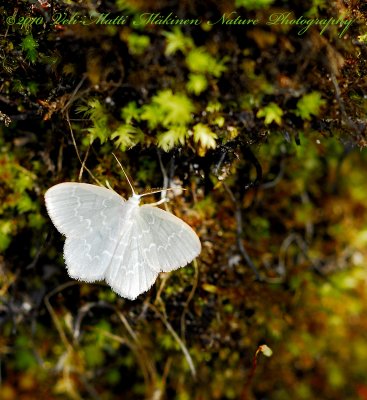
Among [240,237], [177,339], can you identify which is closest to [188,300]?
[177,339]

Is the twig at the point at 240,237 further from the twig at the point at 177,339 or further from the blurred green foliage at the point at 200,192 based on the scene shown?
the twig at the point at 177,339

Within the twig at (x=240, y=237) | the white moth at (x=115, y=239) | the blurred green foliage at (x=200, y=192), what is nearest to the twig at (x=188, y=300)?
the blurred green foliage at (x=200, y=192)

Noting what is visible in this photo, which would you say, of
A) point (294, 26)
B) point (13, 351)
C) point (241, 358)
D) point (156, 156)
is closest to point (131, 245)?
point (156, 156)

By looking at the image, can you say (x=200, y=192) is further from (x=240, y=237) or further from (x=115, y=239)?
(x=115, y=239)

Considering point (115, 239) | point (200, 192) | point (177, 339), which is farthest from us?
point (177, 339)

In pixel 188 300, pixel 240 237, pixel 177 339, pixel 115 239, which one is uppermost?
pixel 115 239

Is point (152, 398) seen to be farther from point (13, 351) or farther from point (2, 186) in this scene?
point (2, 186)

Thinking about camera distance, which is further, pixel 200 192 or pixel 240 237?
pixel 240 237

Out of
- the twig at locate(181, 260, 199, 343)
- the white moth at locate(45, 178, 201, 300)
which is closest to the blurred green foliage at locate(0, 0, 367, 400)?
the twig at locate(181, 260, 199, 343)
